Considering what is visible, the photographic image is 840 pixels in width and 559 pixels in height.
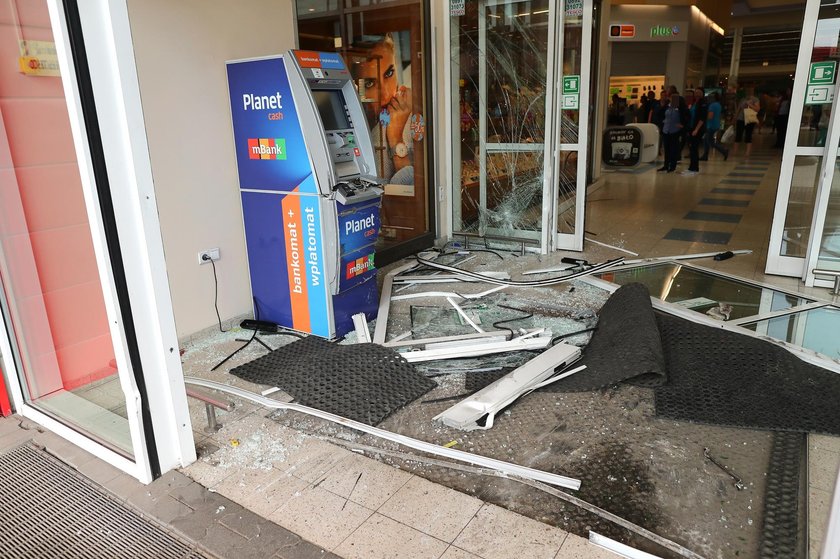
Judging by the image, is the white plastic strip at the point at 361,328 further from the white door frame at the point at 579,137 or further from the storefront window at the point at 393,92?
the white door frame at the point at 579,137

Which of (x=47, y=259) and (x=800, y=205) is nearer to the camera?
(x=47, y=259)

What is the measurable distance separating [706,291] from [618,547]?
3106 mm

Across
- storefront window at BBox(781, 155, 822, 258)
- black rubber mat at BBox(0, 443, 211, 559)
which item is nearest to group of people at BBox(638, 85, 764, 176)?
storefront window at BBox(781, 155, 822, 258)

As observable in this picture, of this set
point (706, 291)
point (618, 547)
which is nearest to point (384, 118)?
point (706, 291)

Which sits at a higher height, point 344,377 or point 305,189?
point 305,189

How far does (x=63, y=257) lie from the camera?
2650 mm

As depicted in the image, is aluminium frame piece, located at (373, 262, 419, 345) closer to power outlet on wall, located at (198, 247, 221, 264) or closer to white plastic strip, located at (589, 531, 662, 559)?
power outlet on wall, located at (198, 247, 221, 264)

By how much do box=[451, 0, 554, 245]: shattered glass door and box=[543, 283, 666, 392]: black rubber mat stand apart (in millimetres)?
2283

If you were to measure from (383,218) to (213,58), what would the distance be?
221 cm

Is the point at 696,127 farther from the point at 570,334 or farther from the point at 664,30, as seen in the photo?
the point at 570,334

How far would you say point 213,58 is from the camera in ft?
11.9

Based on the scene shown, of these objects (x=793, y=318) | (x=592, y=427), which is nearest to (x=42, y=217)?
(x=592, y=427)

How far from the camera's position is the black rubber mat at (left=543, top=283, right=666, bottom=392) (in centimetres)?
289

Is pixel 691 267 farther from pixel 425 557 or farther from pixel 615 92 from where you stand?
pixel 615 92
